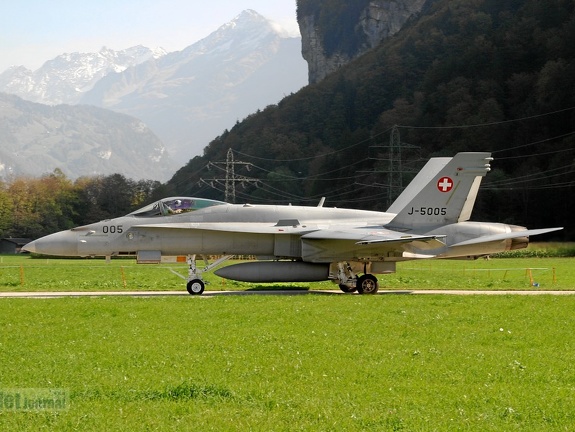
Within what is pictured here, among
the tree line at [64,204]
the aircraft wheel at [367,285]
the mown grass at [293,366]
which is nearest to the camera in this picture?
the mown grass at [293,366]

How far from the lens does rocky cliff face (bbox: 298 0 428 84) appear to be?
153125 mm

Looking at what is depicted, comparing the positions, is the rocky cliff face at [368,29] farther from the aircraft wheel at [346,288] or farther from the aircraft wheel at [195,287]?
the aircraft wheel at [195,287]

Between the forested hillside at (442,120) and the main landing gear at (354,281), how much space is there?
3647 cm

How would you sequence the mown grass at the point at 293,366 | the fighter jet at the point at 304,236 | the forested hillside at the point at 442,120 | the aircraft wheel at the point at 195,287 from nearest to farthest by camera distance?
the mown grass at the point at 293,366 < the fighter jet at the point at 304,236 < the aircraft wheel at the point at 195,287 < the forested hillside at the point at 442,120

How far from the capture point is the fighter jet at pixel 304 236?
78.6 feet

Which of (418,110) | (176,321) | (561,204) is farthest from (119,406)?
(418,110)

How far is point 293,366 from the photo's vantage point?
37.1 feet

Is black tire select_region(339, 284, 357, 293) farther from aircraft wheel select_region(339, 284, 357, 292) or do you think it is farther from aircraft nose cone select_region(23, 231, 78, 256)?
aircraft nose cone select_region(23, 231, 78, 256)

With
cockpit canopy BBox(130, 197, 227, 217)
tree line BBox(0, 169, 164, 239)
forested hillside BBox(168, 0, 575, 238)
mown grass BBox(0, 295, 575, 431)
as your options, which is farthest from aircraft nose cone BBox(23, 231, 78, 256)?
tree line BBox(0, 169, 164, 239)

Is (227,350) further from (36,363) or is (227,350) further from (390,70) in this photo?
(390,70)

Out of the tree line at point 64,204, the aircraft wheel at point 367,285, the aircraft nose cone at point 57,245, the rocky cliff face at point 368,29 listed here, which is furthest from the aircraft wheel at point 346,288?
the rocky cliff face at point 368,29

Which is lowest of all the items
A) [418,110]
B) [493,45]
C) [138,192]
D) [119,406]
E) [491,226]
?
[119,406]

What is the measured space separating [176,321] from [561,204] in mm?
57016

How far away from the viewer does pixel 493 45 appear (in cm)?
9475
